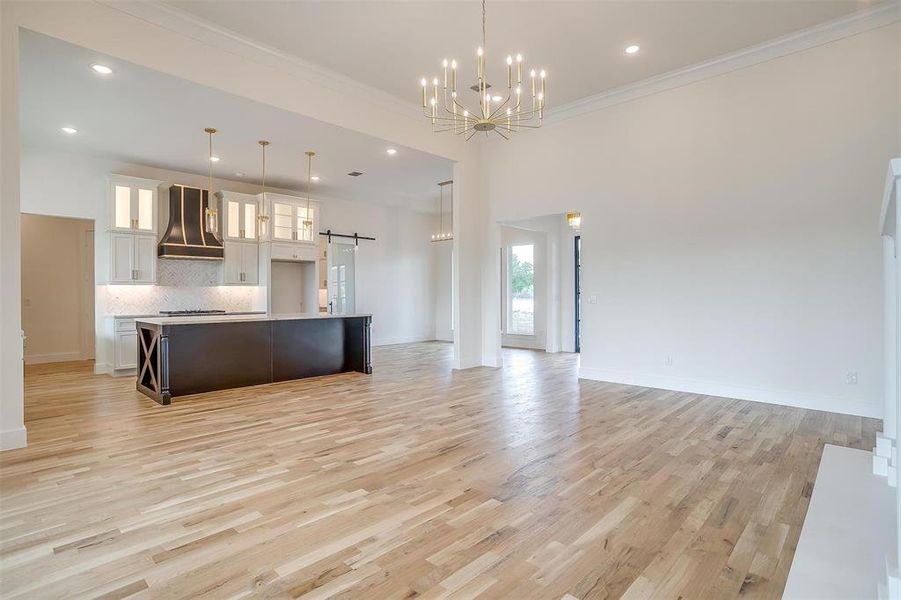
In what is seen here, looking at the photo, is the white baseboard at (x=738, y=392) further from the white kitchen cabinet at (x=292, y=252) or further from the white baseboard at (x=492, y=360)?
the white kitchen cabinet at (x=292, y=252)

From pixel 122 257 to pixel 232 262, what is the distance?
1.64 m

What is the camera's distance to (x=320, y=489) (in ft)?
9.21

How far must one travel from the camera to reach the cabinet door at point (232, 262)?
8.30m

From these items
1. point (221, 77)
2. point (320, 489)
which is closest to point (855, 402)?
point (320, 489)

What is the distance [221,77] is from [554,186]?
459cm

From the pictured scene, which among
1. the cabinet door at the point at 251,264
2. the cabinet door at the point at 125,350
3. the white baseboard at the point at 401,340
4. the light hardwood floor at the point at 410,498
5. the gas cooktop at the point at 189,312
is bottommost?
the light hardwood floor at the point at 410,498

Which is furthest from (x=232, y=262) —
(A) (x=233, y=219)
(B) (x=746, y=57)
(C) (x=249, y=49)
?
(B) (x=746, y=57)

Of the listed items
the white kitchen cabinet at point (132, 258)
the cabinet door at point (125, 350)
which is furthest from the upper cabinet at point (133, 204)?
the cabinet door at point (125, 350)

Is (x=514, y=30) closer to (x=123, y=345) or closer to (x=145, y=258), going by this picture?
(x=145, y=258)

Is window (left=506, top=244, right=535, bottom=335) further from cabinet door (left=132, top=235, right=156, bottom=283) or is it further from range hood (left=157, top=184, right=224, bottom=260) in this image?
cabinet door (left=132, top=235, right=156, bottom=283)

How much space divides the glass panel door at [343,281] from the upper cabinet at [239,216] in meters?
2.04

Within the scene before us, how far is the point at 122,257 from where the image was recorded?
724 centimetres

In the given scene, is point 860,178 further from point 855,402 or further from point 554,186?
point 554,186

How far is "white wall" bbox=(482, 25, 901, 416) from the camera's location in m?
4.63
